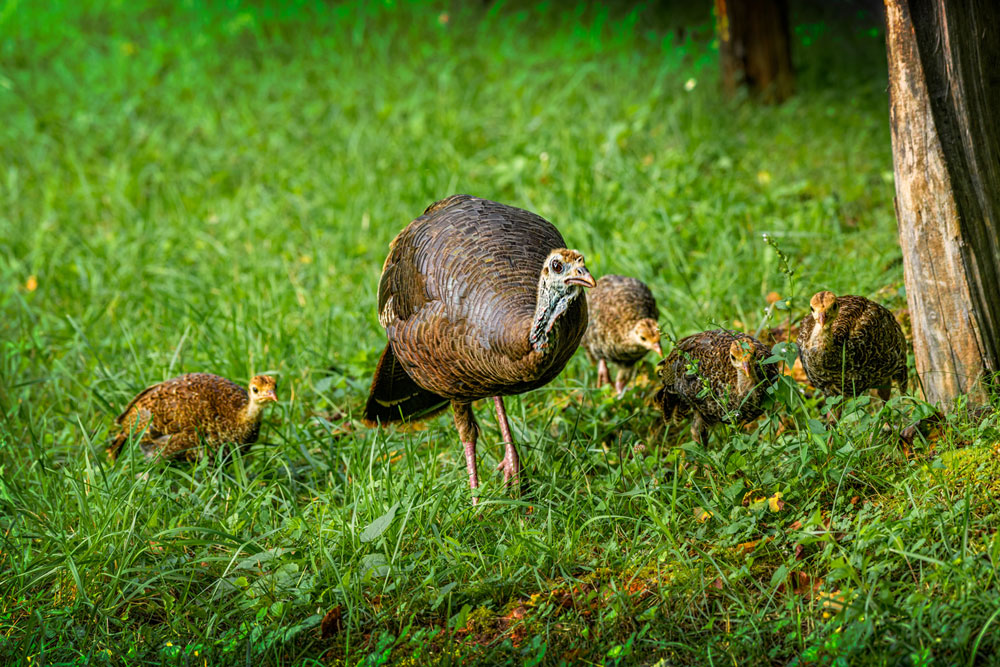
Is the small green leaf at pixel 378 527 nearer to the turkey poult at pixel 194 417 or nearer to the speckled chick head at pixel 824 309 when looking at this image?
the turkey poult at pixel 194 417

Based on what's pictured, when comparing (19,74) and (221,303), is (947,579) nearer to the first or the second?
(221,303)

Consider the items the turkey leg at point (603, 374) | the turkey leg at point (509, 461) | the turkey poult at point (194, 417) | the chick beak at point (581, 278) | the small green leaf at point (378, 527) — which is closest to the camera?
the chick beak at point (581, 278)

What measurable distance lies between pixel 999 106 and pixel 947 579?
6.10 feet

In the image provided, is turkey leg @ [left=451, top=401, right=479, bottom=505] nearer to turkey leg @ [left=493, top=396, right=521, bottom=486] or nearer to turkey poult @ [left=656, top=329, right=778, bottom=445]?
turkey leg @ [left=493, top=396, right=521, bottom=486]

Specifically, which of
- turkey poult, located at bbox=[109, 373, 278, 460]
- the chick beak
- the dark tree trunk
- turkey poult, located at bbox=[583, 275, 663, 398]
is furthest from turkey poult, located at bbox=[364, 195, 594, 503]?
the dark tree trunk

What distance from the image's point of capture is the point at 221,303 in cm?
612

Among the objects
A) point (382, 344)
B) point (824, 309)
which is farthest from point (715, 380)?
point (382, 344)

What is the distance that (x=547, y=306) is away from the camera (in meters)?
3.42

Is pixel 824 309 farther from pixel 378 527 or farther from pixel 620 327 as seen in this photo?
pixel 378 527

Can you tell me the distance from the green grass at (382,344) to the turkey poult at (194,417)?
6.4 inches

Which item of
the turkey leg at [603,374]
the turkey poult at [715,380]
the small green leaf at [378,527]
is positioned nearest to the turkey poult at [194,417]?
the small green leaf at [378,527]

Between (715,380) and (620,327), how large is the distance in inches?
33.9

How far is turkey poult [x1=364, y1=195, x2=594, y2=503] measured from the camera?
3.48 meters

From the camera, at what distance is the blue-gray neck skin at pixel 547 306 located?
3389 millimetres
